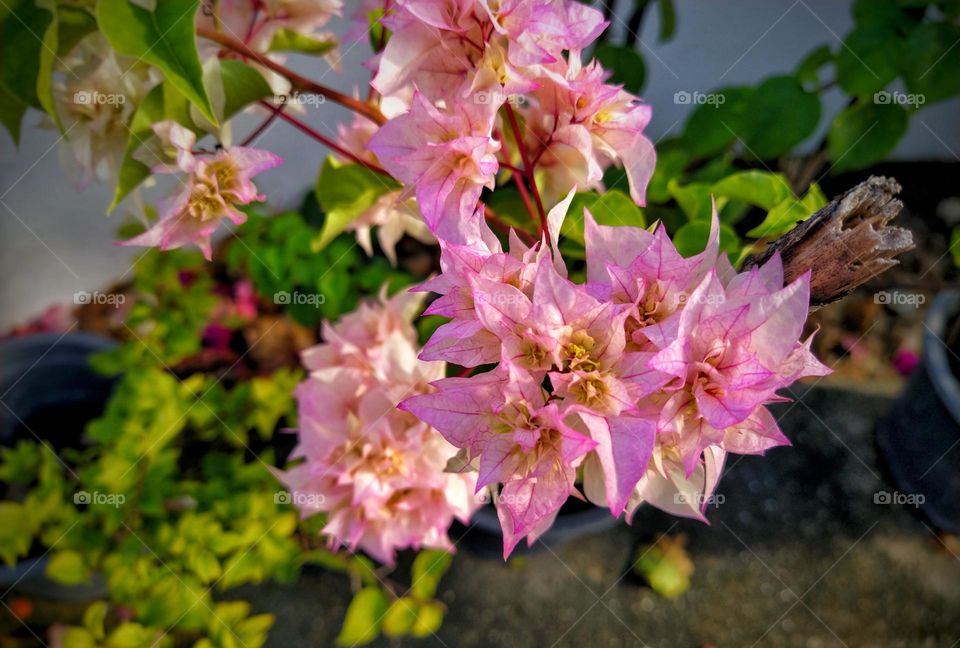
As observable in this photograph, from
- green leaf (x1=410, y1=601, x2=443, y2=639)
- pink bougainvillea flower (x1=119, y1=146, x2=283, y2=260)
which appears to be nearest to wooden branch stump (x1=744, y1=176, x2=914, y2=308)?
pink bougainvillea flower (x1=119, y1=146, x2=283, y2=260)

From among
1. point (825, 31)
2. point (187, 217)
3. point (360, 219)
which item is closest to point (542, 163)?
point (360, 219)

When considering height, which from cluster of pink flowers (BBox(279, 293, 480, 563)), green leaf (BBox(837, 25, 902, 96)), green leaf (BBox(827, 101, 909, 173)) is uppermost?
green leaf (BBox(837, 25, 902, 96))

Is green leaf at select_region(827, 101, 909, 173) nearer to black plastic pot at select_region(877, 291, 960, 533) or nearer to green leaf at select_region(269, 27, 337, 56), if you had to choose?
black plastic pot at select_region(877, 291, 960, 533)

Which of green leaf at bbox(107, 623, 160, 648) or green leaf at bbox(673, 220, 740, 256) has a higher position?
green leaf at bbox(673, 220, 740, 256)

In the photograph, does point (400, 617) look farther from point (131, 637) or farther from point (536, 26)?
point (536, 26)

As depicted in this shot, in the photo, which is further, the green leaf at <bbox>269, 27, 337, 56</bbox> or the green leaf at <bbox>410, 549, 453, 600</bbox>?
the green leaf at <bbox>410, 549, 453, 600</bbox>

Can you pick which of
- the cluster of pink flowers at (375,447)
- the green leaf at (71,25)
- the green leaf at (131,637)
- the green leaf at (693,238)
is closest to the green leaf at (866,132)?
the green leaf at (693,238)

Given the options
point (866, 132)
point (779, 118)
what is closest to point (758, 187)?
point (779, 118)
